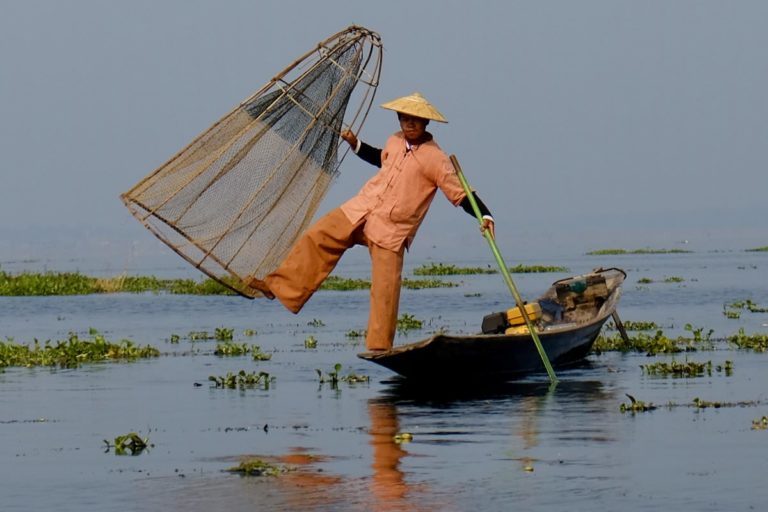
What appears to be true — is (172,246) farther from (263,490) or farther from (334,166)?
(263,490)

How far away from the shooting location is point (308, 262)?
52.2 feet

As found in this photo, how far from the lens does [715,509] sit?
9.62m

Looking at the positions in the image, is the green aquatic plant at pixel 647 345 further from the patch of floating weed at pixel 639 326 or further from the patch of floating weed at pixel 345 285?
the patch of floating weed at pixel 345 285

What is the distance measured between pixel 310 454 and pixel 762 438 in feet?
11.2

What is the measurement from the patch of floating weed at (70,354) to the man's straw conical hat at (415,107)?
6780 millimetres

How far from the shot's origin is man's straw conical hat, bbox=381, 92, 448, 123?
1529cm

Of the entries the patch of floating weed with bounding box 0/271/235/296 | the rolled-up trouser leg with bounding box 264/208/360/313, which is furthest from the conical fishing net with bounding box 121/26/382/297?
the patch of floating weed with bounding box 0/271/235/296

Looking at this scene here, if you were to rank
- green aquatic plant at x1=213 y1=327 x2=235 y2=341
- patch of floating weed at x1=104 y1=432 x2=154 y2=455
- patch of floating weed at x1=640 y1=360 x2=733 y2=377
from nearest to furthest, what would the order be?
patch of floating weed at x1=104 y1=432 x2=154 y2=455 → patch of floating weed at x1=640 y1=360 x2=733 y2=377 → green aquatic plant at x1=213 y1=327 x2=235 y2=341

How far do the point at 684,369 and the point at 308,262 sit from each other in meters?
4.41

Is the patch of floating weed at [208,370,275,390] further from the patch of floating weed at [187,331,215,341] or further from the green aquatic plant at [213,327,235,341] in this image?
the patch of floating weed at [187,331,215,341]

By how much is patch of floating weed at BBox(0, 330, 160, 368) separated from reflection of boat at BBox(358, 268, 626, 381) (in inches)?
214

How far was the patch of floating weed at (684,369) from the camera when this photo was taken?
1736 cm

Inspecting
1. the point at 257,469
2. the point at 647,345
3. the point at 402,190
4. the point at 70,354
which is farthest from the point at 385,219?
the point at 70,354

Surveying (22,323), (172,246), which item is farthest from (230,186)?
(22,323)
